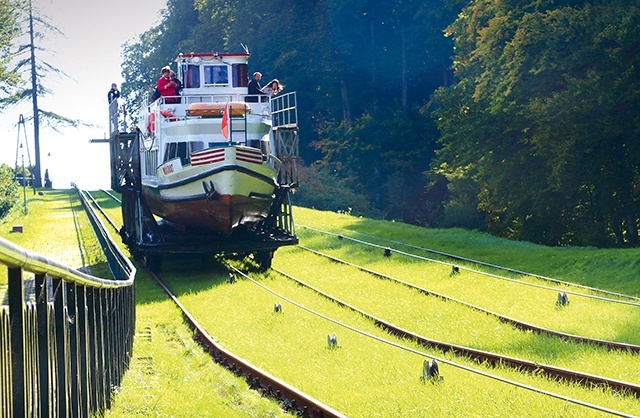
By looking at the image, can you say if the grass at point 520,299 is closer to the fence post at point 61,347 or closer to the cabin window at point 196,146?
the cabin window at point 196,146

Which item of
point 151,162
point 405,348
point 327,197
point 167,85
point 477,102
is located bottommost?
point 405,348

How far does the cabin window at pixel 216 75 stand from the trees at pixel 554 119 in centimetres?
1149

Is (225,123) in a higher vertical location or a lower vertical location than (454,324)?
higher

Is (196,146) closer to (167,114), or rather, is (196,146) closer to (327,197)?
(167,114)

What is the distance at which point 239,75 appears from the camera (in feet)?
89.6

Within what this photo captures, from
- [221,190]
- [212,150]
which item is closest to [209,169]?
[212,150]

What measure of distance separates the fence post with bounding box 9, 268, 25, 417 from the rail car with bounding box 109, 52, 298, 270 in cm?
1803

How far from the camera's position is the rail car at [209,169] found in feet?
77.8

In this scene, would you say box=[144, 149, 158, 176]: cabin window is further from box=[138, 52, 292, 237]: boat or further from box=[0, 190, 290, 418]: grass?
box=[0, 190, 290, 418]: grass

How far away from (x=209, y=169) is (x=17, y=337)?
1828 cm

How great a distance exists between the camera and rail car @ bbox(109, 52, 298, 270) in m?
23.7

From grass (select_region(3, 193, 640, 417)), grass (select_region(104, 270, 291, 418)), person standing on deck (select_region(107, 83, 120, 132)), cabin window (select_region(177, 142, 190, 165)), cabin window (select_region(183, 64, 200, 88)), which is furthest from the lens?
person standing on deck (select_region(107, 83, 120, 132))

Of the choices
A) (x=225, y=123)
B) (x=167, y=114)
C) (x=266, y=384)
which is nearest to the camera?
(x=266, y=384)

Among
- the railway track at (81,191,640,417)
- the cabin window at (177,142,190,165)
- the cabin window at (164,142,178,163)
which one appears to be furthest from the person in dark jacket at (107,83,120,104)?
the railway track at (81,191,640,417)
